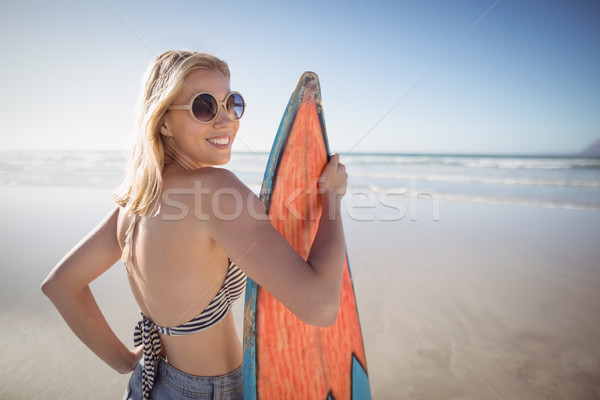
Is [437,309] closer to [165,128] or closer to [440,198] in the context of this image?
[165,128]

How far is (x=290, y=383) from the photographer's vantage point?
1.41 m

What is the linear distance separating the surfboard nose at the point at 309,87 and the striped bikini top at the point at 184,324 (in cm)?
88

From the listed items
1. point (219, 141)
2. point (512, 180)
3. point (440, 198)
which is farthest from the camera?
point (512, 180)

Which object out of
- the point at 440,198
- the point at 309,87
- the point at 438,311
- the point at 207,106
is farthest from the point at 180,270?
the point at 440,198

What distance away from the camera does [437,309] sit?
3.23 meters

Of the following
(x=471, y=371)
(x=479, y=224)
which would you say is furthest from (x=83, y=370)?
(x=479, y=224)

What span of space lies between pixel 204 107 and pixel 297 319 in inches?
39.6

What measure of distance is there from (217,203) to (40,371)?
2.81 m

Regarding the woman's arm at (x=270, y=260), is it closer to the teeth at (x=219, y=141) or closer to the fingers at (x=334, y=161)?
the teeth at (x=219, y=141)

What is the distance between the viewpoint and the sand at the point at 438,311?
7.84 feet

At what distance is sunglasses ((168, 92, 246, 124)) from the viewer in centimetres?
112

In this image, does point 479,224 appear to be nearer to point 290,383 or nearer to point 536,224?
point 536,224

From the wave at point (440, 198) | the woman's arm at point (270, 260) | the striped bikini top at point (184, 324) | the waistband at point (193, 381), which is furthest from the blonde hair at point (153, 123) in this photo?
the wave at point (440, 198)

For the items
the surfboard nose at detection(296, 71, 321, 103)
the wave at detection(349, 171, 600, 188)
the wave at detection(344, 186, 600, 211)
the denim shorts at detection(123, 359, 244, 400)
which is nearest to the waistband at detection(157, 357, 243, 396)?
the denim shorts at detection(123, 359, 244, 400)
